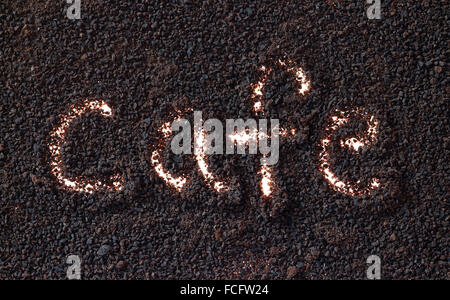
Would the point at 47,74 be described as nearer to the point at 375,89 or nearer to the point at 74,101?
the point at 74,101

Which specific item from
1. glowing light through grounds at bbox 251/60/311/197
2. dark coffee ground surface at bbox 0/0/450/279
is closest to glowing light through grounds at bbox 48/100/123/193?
dark coffee ground surface at bbox 0/0/450/279

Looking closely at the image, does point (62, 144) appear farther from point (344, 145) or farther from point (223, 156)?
point (344, 145)

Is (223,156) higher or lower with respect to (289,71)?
lower

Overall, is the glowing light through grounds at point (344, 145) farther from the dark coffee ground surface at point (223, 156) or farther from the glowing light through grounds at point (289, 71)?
the glowing light through grounds at point (289, 71)

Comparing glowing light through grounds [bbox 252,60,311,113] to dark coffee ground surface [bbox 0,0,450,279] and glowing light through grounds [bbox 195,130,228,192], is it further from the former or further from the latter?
glowing light through grounds [bbox 195,130,228,192]

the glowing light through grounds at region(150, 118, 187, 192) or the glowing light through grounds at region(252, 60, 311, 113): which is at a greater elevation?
the glowing light through grounds at region(252, 60, 311, 113)

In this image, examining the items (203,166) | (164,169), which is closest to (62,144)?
(164,169)
